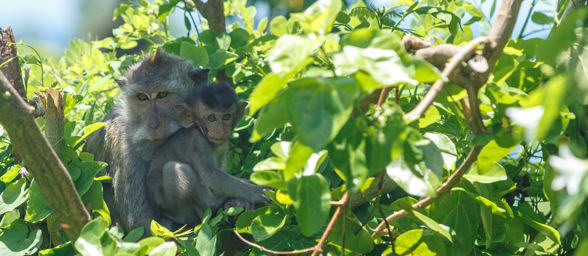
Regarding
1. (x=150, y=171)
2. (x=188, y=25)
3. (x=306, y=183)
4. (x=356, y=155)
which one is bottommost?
(x=150, y=171)

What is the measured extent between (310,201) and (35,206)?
136 centimetres

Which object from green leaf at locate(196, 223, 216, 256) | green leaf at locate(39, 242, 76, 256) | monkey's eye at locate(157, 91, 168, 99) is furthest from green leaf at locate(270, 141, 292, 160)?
monkey's eye at locate(157, 91, 168, 99)

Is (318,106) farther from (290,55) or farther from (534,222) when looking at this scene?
(534,222)

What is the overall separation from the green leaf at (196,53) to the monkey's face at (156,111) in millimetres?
412

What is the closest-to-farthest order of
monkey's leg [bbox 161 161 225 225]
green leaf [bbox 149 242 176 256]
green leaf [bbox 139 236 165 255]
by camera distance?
green leaf [bbox 149 242 176 256], green leaf [bbox 139 236 165 255], monkey's leg [bbox 161 161 225 225]

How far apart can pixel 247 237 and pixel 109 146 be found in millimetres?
1350

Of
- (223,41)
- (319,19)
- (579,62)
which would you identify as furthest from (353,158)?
(223,41)

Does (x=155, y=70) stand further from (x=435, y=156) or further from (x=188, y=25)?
(x=435, y=156)

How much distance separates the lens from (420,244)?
1.77 m

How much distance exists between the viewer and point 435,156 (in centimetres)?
133

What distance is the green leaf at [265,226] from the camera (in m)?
1.80

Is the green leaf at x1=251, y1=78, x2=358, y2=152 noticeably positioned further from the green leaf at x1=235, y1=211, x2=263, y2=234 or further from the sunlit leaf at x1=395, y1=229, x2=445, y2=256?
the green leaf at x1=235, y1=211, x2=263, y2=234

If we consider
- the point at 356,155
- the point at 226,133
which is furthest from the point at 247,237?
the point at 356,155

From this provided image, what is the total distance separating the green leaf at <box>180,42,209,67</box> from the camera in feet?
10.5
